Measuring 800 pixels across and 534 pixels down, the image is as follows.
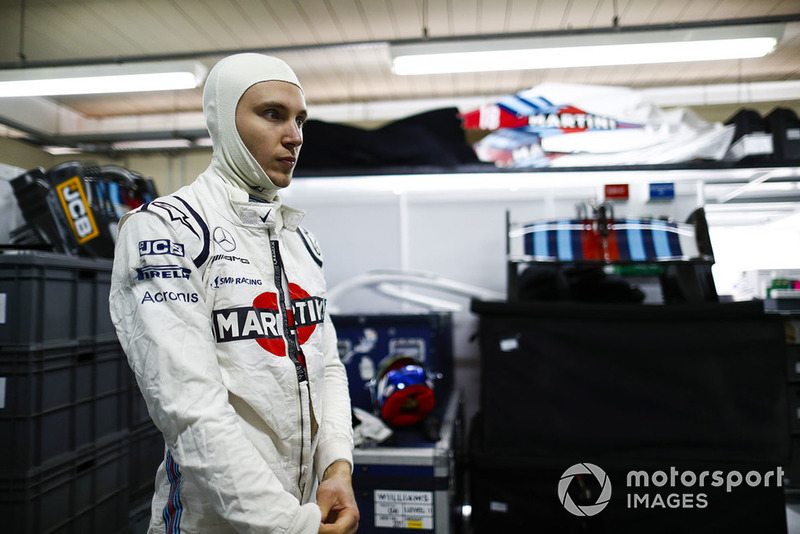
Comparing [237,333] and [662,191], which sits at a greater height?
[662,191]

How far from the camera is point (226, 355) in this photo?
92 cm

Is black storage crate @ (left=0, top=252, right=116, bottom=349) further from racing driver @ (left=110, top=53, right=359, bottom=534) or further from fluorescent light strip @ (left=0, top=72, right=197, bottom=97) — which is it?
fluorescent light strip @ (left=0, top=72, right=197, bottom=97)

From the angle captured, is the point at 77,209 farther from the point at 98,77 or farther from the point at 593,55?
the point at 593,55

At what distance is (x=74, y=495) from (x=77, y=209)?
1243 millimetres

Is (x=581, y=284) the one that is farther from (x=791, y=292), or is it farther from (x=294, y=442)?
(x=294, y=442)

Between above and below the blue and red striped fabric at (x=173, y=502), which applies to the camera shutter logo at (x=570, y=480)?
below

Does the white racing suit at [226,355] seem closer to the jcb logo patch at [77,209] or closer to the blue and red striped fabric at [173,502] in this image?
the blue and red striped fabric at [173,502]

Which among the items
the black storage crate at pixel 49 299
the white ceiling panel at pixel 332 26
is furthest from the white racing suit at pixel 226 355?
the white ceiling panel at pixel 332 26

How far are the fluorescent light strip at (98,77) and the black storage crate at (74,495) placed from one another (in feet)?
8.94

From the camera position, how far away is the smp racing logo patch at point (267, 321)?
93 centimetres

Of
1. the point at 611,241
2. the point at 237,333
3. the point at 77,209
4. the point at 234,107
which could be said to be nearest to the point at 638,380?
the point at 611,241

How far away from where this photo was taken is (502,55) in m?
3.16

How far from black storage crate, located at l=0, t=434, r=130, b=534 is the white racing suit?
1.10 m

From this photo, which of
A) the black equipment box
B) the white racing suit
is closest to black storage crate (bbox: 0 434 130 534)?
the white racing suit
